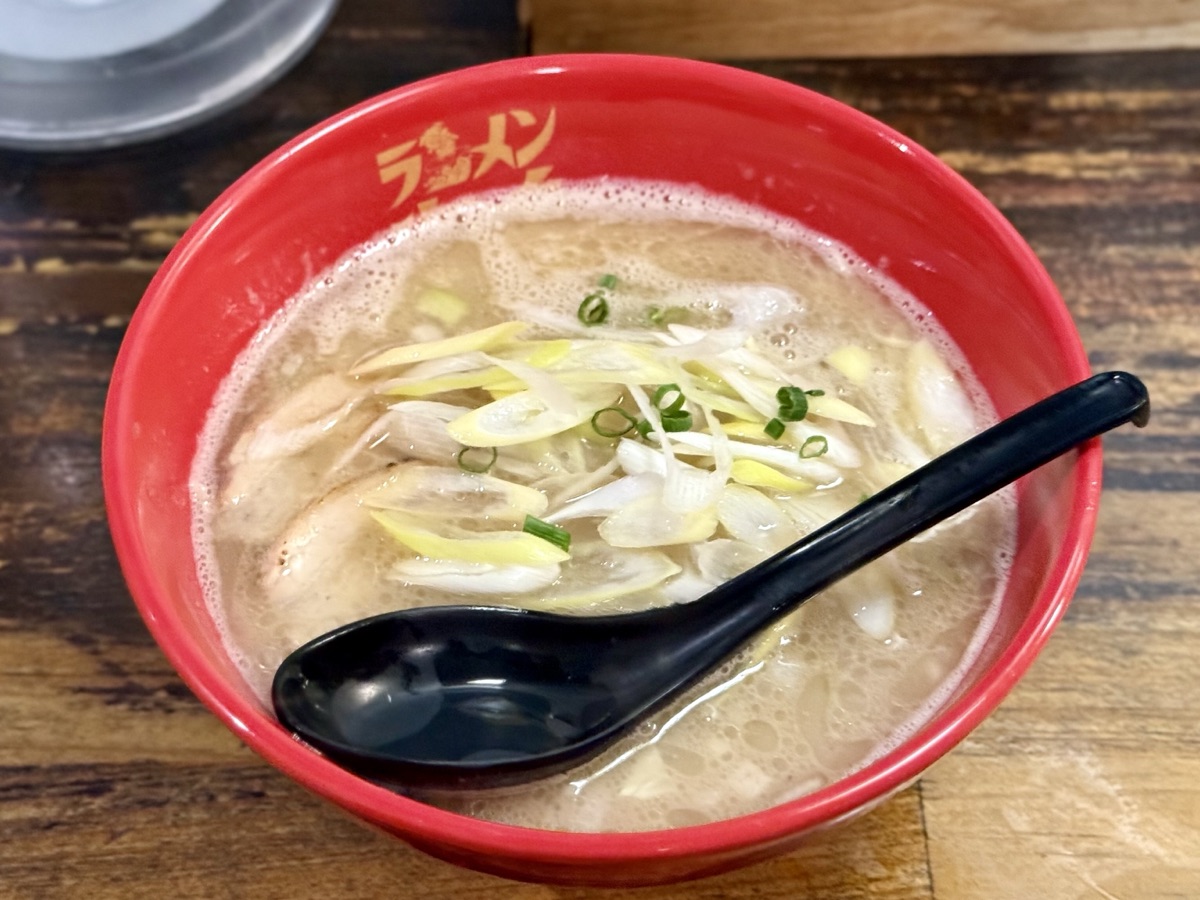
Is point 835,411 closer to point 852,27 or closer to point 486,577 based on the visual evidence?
point 486,577

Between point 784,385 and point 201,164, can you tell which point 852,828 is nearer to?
point 784,385

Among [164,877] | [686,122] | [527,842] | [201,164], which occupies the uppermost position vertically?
[686,122]

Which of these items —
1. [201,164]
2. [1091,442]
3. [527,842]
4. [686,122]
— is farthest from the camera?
[201,164]

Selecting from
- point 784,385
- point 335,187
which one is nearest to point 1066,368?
point 784,385

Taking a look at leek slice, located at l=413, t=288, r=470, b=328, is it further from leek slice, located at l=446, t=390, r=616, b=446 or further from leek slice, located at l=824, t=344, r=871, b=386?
leek slice, located at l=824, t=344, r=871, b=386

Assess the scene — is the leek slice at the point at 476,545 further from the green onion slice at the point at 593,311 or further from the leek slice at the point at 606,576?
the green onion slice at the point at 593,311

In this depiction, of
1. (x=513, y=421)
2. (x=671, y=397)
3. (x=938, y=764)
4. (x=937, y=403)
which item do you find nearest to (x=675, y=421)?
(x=671, y=397)

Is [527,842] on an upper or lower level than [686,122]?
lower

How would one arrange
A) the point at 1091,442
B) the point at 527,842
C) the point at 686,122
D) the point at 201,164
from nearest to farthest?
1. the point at 527,842
2. the point at 1091,442
3. the point at 686,122
4. the point at 201,164

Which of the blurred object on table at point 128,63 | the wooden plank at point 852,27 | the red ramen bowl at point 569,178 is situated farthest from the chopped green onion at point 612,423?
the blurred object on table at point 128,63
